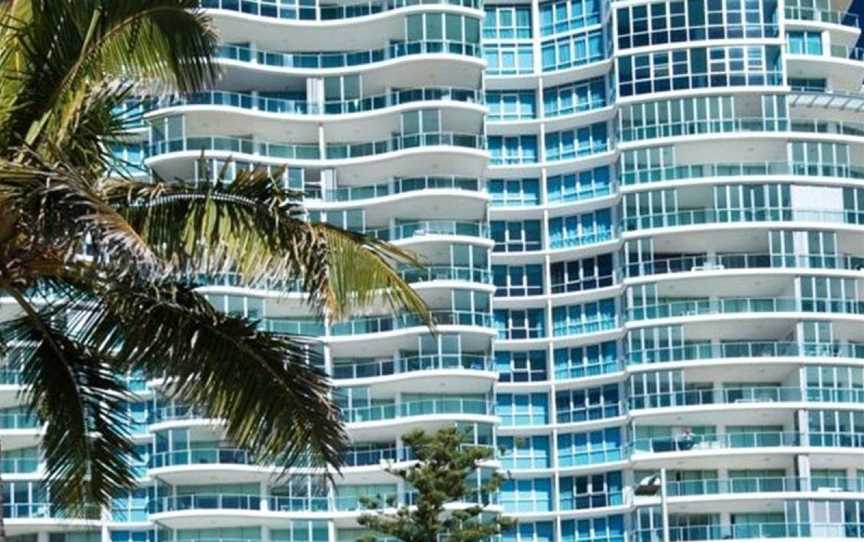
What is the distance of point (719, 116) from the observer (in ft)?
359

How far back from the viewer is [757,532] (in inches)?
4055

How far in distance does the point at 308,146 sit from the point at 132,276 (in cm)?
9282

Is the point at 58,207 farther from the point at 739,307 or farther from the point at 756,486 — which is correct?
the point at 739,307

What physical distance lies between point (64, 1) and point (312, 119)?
89.8 m

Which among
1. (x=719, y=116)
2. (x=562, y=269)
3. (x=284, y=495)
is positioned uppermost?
(x=719, y=116)

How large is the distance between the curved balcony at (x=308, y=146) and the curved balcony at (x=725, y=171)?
820cm

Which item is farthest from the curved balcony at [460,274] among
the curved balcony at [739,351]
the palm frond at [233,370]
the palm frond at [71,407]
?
the palm frond at [233,370]

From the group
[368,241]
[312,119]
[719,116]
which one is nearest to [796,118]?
[719,116]

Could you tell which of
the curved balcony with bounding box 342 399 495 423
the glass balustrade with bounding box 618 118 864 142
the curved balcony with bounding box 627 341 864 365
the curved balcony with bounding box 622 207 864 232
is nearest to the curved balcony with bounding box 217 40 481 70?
the glass balustrade with bounding box 618 118 864 142

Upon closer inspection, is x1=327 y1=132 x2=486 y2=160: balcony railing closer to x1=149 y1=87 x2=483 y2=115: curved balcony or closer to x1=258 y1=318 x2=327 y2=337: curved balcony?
x1=149 y1=87 x2=483 y2=115: curved balcony

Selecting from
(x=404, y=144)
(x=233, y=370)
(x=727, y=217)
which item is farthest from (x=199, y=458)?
(x=233, y=370)

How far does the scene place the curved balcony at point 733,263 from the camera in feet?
351

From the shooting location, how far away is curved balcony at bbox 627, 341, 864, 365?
105 meters

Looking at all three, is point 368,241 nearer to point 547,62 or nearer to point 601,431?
point 601,431
